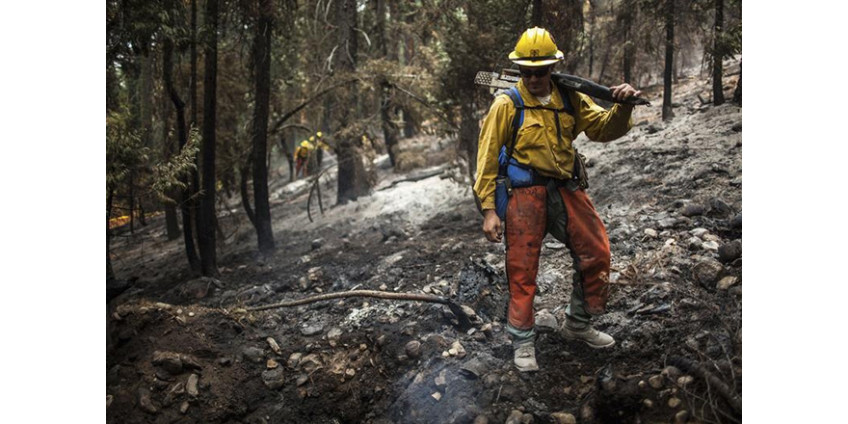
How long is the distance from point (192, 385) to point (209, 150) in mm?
3106

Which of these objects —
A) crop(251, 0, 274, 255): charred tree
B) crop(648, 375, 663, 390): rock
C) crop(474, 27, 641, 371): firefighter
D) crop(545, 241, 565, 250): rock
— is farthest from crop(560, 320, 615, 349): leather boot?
crop(251, 0, 274, 255): charred tree

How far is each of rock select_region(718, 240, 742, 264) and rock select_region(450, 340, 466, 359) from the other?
1591 millimetres

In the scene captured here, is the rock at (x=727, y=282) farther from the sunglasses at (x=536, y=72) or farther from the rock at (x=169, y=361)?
the rock at (x=169, y=361)

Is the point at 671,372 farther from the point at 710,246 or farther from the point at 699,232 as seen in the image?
the point at 699,232

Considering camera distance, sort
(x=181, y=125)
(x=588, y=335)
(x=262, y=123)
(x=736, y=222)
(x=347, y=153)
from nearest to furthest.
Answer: (x=588, y=335) → (x=736, y=222) → (x=181, y=125) → (x=262, y=123) → (x=347, y=153)

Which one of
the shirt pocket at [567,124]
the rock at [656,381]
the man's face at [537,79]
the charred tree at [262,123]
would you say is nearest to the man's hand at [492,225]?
the shirt pocket at [567,124]

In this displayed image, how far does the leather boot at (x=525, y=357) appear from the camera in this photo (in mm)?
3021

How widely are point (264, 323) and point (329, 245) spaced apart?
2327 millimetres

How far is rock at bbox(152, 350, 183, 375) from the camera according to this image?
343cm

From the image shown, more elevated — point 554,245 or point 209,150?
point 209,150

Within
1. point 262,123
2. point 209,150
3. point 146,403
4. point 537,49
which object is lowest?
point 146,403

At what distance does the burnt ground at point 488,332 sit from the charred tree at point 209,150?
83cm

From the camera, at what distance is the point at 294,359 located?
144 inches

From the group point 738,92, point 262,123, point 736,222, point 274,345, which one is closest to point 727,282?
point 736,222
